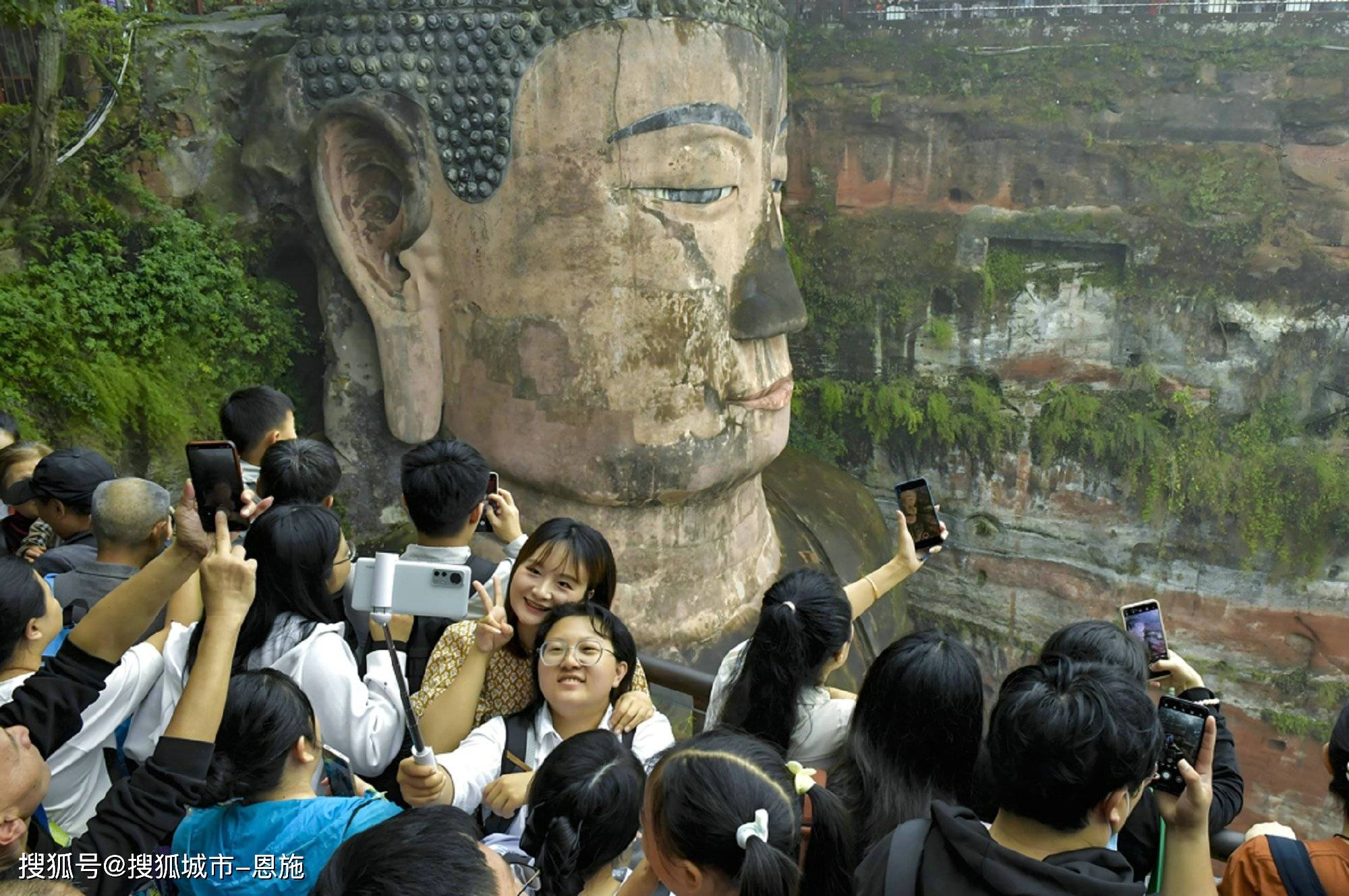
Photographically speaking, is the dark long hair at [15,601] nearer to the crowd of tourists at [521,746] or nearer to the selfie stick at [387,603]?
the crowd of tourists at [521,746]

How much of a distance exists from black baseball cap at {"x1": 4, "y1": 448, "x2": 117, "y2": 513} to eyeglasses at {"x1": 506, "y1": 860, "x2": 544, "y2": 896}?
2.06 meters

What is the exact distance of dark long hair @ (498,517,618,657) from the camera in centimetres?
308

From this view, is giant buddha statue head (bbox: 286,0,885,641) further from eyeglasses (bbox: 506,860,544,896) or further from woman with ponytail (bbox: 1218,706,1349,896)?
woman with ponytail (bbox: 1218,706,1349,896)

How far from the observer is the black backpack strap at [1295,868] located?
87.7 inches

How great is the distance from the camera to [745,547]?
687cm

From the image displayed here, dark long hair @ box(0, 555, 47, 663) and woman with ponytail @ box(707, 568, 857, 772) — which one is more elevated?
dark long hair @ box(0, 555, 47, 663)

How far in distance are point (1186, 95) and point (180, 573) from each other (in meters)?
10.2

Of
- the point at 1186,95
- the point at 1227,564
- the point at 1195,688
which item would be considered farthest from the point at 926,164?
the point at 1195,688

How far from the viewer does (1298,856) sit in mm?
2254

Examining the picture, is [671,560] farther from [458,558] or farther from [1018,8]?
[1018,8]


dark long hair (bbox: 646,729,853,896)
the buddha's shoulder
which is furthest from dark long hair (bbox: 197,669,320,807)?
the buddha's shoulder

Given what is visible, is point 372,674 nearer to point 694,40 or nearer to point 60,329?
point 60,329

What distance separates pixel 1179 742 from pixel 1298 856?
308 mm

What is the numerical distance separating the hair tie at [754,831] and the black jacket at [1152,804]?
1.65 feet
